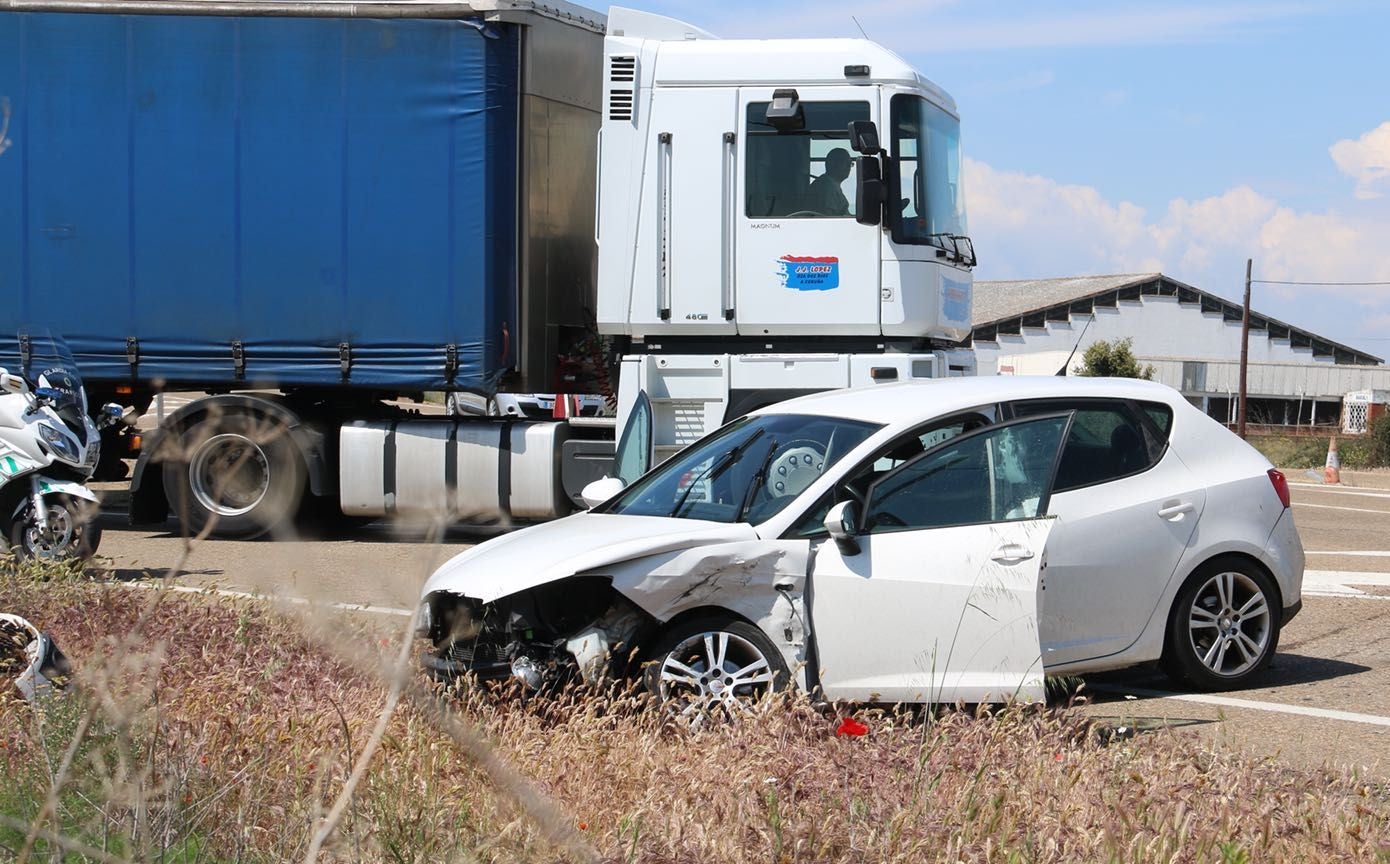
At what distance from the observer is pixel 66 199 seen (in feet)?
41.9

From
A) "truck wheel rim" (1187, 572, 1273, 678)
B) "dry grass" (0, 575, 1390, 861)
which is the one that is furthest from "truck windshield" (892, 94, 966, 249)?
"dry grass" (0, 575, 1390, 861)

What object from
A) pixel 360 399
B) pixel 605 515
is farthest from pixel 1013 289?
pixel 605 515

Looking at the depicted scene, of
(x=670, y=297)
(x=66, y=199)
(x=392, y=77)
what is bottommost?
(x=670, y=297)

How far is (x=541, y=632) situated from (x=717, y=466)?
1387 millimetres

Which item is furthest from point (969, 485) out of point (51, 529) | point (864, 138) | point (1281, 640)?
point (51, 529)

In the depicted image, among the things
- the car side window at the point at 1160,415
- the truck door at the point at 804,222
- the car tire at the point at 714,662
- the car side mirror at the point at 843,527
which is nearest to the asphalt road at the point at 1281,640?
the car tire at the point at 714,662

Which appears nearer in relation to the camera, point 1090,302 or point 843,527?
point 843,527

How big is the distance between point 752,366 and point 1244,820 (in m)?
7.71

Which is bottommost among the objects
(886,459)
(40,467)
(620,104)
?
(40,467)

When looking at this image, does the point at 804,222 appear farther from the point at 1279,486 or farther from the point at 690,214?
the point at 1279,486

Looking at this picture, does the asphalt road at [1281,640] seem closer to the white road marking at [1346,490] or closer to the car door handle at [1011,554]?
the car door handle at [1011,554]

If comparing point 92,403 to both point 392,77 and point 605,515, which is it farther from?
point 605,515

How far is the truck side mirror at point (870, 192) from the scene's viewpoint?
436 inches

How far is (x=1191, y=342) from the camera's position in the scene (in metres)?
67.0
